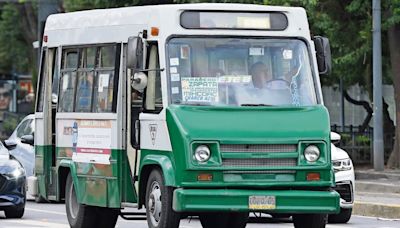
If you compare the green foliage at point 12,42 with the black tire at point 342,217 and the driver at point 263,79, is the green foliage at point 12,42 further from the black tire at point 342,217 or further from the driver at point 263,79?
the driver at point 263,79

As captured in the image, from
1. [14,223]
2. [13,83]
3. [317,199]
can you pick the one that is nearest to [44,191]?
[14,223]

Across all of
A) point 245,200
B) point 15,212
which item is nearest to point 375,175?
point 15,212

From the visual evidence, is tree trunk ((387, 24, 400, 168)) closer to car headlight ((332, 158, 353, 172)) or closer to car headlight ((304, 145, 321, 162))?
car headlight ((332, 158, 353, 172))

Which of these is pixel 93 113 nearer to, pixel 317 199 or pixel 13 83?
pixel 317 199

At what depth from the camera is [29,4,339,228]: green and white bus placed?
45.6 feet

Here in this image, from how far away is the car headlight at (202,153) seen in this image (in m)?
13.8

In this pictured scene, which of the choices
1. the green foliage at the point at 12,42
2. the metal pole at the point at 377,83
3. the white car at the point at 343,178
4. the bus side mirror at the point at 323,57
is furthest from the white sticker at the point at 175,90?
the green foliage at the point at 12,42

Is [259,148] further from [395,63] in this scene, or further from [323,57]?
[395,63]

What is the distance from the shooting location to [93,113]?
1602 centimetres

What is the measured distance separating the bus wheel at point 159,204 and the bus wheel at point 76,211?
2241mm

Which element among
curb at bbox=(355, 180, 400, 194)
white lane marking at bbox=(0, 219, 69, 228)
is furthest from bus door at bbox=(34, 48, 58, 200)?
curb at bbox=(355, 180, 400, 194)

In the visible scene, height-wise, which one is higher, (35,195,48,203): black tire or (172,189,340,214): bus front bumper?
(172,189,340,214): bus front bumper

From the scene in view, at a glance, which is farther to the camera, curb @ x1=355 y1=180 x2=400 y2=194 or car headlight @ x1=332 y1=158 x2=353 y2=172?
curb @ x1=355 y1=180 x2=400 y2=194

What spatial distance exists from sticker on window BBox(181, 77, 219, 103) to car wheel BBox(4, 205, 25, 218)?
6.48 metres
